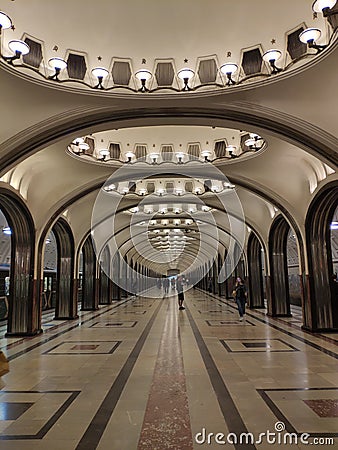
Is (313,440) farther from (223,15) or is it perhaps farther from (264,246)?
(264,246)

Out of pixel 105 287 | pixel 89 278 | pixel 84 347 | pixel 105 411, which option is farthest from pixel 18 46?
pixel 105 287

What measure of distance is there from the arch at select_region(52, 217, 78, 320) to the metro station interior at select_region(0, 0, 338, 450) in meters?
1.94

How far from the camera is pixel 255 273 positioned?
17203 millimetres

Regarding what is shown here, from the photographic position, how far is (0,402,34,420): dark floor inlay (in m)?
4.04

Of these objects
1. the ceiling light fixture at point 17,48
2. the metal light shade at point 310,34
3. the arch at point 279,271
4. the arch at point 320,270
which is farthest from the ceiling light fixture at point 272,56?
the arch at point 279,271

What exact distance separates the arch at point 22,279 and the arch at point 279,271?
8.33 meters

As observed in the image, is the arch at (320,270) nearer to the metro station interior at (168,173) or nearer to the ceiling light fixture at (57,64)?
the metro station interior at (168,173)

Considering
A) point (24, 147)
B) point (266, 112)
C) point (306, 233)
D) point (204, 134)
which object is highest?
point (204, 134)

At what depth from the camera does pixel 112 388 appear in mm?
5023

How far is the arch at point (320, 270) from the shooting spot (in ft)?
31.9

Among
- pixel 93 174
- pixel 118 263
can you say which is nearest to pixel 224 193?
pixel 93 174

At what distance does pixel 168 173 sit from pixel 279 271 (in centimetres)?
631

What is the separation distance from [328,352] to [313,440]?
13.9 ft
